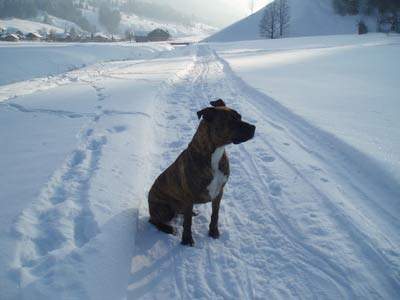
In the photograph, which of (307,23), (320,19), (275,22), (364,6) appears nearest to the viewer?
(364,6)

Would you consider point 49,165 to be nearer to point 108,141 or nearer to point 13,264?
point 108,141

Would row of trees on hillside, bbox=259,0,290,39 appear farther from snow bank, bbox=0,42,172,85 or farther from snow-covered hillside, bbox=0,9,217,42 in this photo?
snow-covered hillside, bbox=0,9,217,42

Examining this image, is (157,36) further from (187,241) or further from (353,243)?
(353,243)

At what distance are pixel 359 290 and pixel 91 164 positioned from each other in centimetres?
419

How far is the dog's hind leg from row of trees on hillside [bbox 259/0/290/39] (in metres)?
67.6

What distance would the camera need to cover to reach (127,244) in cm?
373

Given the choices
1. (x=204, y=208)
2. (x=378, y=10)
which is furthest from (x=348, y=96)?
(x=378, y=10)

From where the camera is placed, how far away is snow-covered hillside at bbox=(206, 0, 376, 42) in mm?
67125

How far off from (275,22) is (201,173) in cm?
7251

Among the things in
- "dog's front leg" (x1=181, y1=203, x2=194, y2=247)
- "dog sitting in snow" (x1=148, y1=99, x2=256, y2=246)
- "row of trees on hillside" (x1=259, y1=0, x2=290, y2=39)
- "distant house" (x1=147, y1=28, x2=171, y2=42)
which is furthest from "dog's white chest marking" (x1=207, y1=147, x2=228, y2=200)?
"distant house" (x1=147, y1=28, x2=171, y2=42)

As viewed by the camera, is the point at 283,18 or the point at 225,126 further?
the point at 283,18

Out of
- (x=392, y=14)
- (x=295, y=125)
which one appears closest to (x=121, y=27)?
(x=392, y=14)

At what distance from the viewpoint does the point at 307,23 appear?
70688 millimetres

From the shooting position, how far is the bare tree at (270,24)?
66.7 metres
